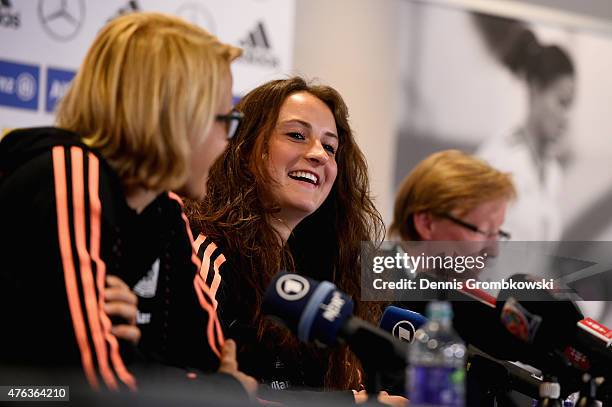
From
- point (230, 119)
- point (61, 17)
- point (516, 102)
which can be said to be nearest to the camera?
point (230, 119)

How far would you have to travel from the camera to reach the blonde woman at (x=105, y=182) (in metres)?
1.54

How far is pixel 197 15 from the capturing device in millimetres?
3752

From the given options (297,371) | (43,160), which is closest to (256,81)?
(297,371)

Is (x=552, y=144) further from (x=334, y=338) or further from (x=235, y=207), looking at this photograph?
(x=334, y=338)

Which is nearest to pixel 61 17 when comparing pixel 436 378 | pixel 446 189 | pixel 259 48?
pixel 259 48

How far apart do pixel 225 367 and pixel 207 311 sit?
187mm

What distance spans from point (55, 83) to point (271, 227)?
3.93ft

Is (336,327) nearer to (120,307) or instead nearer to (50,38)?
(120,307)

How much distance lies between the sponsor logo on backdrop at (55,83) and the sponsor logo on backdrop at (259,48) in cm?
73

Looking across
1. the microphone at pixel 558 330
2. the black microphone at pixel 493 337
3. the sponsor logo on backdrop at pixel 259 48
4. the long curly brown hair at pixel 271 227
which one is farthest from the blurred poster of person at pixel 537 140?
the microphone at pixel 558 330

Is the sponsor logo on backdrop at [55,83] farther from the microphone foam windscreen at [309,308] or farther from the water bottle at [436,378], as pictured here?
the water bottle at [436,378]

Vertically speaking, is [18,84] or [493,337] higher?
[18,84]

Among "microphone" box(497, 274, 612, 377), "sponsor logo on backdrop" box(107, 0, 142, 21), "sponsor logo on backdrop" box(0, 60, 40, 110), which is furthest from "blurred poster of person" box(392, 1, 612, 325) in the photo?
"microphone" box(497, 274, 612, 377)

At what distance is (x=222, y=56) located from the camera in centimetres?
183
